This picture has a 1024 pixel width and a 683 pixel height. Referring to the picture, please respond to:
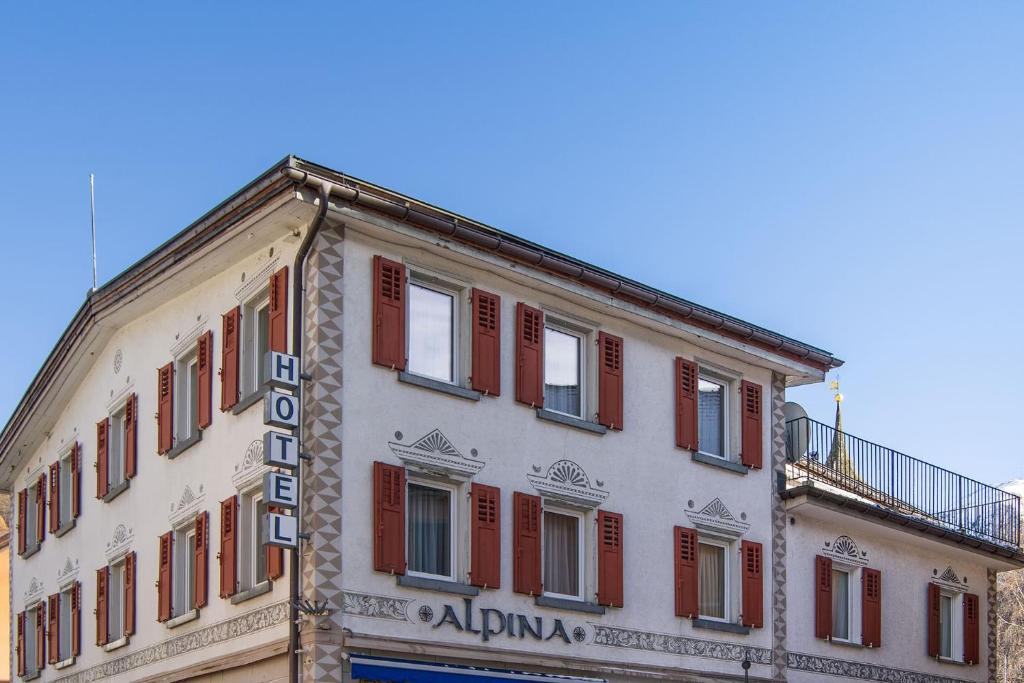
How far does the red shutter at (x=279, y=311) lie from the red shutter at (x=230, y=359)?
3.57ft

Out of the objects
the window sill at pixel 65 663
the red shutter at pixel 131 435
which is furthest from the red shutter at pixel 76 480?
the red shutter at pixel 131 435

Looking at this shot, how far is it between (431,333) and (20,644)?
1469 cm

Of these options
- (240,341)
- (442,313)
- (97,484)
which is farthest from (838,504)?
(97,484)

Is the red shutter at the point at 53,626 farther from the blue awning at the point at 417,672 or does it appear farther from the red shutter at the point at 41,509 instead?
the blue awning at the point at 417,672

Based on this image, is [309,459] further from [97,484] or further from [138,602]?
[97,484]

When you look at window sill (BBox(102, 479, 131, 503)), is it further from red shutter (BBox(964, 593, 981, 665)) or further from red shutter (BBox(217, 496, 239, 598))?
red shutter (BBox(964, 593, 981, 665))

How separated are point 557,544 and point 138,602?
7.00 m

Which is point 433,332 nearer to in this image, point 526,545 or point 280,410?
point 280,410

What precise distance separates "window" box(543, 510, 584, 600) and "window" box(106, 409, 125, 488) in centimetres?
791

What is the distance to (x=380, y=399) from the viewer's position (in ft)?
70.1

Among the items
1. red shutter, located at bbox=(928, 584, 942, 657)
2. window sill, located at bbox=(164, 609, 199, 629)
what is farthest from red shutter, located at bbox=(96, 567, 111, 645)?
red shutter, located at bbox=(928, 584, 942, 657)

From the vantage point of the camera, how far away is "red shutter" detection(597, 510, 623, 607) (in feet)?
78.7

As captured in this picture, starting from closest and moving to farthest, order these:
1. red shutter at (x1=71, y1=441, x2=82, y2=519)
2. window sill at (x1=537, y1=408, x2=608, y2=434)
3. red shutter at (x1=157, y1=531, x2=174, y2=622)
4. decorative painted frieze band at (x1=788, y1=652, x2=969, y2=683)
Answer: window sill at (x1=537, y1=408, x2=608, y2=434), red shutter at (x1=157, y1=531, x2=174, y2=622), decorative painted frieze band at (x1=788, y1=652, x2=969, y2=683), red shutter at (x1=71, y1=441, x2=82, y2=519)

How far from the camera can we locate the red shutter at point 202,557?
22.9m
